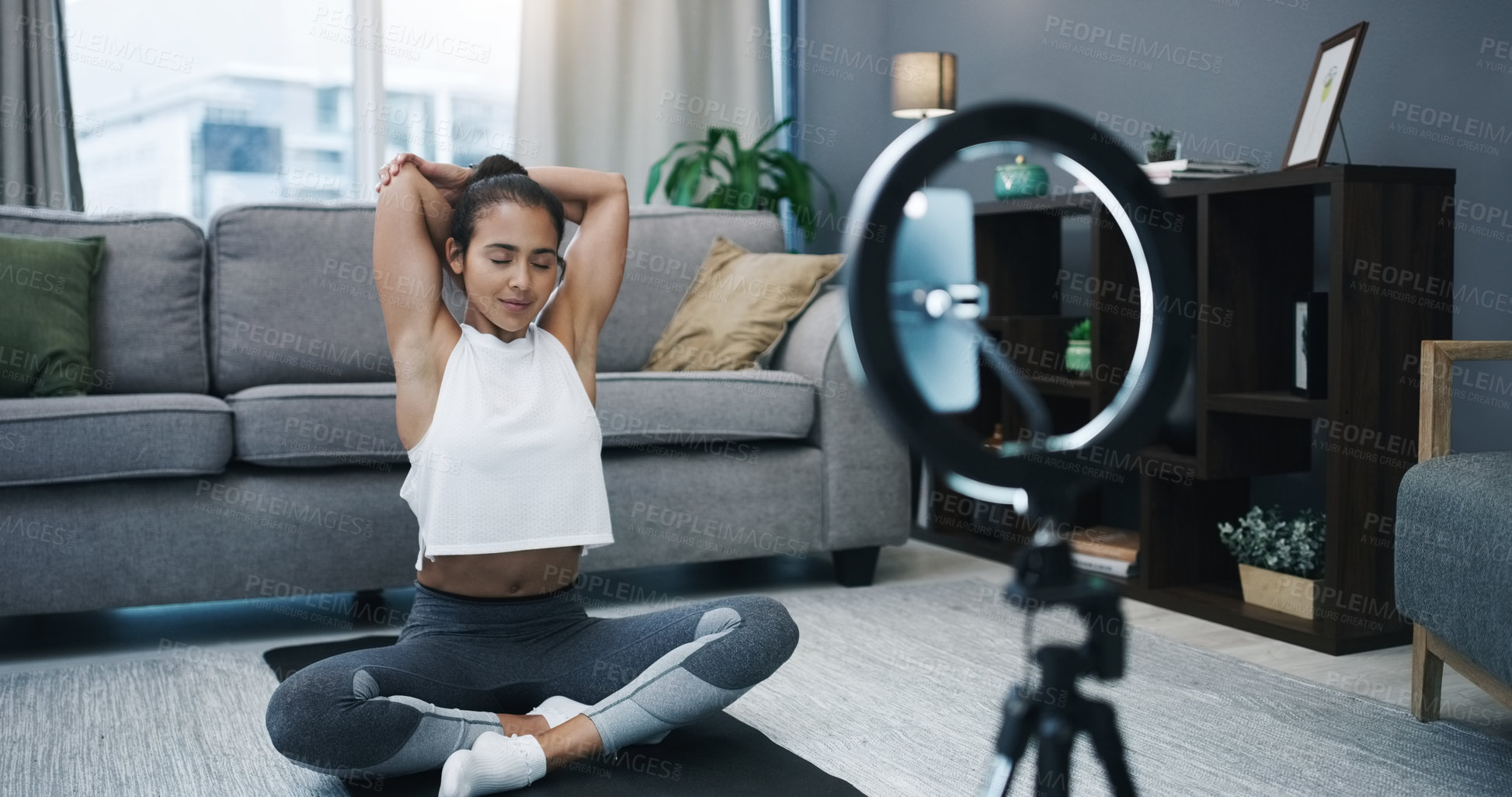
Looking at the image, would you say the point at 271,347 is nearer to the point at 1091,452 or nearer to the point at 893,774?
the point at 893,774

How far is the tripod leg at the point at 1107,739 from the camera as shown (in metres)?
0.44

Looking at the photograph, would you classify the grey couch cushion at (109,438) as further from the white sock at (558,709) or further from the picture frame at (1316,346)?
the picture frame at (1316,346)

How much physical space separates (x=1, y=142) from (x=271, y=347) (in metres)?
1.60

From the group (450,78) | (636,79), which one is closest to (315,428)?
(450,78)

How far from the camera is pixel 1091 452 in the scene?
1.42ft

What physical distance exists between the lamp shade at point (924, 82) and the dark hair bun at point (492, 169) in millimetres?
2075

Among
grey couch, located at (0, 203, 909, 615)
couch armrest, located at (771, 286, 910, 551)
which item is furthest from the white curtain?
couch armrest, located at (771, 286, 910, 551)

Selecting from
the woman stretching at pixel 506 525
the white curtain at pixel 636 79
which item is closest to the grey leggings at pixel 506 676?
the woman stretching at pixel 506 525

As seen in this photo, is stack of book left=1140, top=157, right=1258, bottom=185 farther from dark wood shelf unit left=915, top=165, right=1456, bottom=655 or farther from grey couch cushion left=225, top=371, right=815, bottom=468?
grey couch cushion left=225, top=371, right=815, bottom=468

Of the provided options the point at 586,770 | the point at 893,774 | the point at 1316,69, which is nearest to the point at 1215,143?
the point at 1316,69

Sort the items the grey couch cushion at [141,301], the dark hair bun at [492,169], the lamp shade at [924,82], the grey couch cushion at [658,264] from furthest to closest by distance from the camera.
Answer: the lamp shade at [924,82] → the grey couch cushion at [658,264] → the grey couch cushion at [141,301] → the dark hair bun at [492,169]

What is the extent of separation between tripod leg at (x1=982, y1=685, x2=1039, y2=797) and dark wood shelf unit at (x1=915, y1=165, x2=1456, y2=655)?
1695 mm

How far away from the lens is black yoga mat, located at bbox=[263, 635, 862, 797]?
56.9 inches

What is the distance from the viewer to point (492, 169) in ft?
5.15
